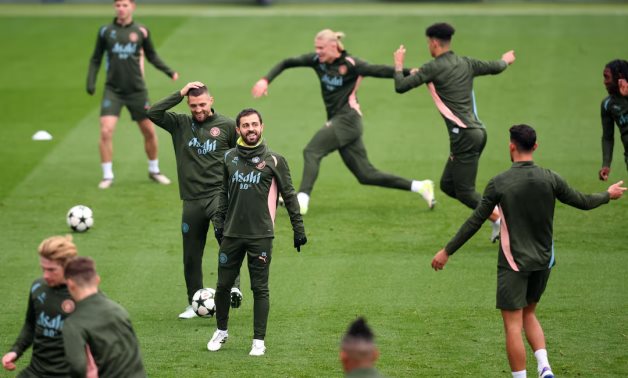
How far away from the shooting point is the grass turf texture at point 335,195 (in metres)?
11.3

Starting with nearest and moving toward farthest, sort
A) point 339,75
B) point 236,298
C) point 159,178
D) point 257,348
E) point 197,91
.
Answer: point 257,348 → point 197,91 → point 236,298 → point 339,75 → point 159,178

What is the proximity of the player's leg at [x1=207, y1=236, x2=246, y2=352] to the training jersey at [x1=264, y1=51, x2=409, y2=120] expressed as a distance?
5364 millimetres

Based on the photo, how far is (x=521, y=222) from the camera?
9672 mm

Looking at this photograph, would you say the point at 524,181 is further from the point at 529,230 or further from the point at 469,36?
the point at 469,36

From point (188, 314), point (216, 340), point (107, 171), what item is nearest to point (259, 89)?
point (107, 171)

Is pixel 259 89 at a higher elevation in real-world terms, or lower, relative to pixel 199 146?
higher

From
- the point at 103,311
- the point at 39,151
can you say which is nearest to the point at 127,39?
the point at 39,151

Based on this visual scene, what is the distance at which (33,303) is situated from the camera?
816 cm

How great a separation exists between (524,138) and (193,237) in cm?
393

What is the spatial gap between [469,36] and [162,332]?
17.2 meters

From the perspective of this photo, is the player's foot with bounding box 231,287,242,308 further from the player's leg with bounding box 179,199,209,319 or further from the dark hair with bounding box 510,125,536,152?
the dark hair with bounding box 510,125,536,152

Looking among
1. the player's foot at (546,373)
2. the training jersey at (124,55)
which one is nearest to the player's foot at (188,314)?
the player's foot at (546,373)

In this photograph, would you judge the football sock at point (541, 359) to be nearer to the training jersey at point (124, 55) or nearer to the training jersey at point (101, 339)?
the training jersey at point (101, 339)

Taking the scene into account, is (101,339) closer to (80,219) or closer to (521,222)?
(521,222)
